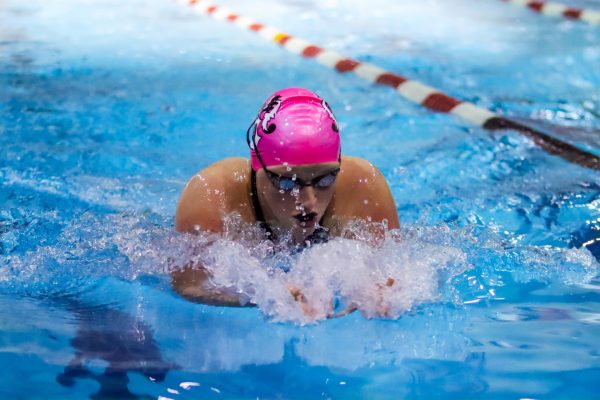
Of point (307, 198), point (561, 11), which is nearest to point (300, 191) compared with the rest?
point (307, 198)

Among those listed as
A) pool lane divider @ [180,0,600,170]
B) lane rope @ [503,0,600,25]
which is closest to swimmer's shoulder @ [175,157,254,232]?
pool lane divider @ [180,0,600,170]

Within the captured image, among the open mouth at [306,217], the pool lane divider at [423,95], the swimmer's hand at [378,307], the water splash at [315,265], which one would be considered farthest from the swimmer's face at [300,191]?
the pool lane divider at [423,95]

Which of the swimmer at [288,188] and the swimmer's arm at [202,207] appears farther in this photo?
the swimmer's arm at [202,207]

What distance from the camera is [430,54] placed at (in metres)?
7.34

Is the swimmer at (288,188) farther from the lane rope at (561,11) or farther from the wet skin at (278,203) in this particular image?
the lane rope at (561,11)

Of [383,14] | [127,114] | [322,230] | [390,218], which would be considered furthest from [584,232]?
[383,14]

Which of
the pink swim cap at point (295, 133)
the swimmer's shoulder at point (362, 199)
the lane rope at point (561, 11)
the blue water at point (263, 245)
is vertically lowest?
the blue water at point (263, 245)

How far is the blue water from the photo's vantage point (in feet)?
7.09

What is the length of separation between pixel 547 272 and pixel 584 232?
0.75 meters

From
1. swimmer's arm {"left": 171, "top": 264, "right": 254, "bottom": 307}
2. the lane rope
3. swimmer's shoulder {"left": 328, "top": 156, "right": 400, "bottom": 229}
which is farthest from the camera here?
the lane rope

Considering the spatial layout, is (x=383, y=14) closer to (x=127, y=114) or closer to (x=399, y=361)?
(x=127, y=114)

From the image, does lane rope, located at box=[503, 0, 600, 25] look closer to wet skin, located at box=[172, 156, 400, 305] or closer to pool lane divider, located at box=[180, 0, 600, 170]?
pool lane divider, located at box=[180, 0, 600, 170]

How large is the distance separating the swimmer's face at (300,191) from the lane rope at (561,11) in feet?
25.0

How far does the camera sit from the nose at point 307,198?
2.32 meters
